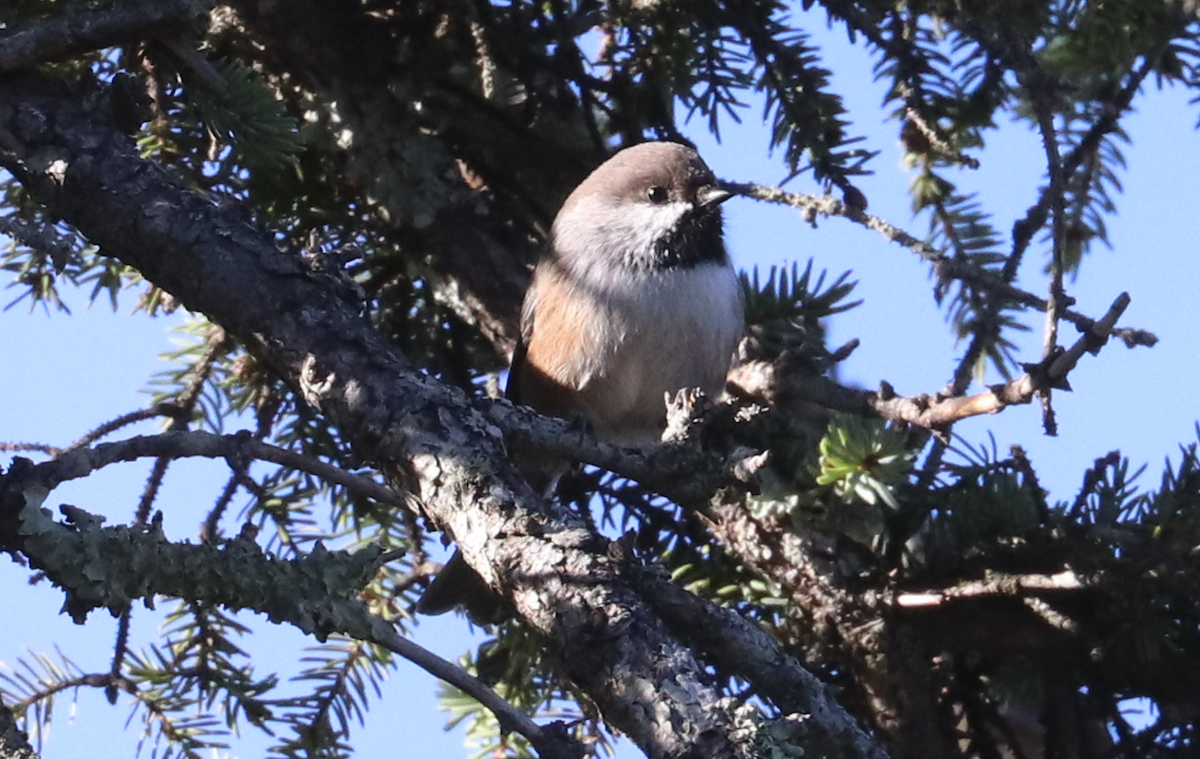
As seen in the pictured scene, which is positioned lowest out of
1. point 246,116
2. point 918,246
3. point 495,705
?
point 495,705

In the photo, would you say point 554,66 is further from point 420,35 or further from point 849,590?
point 849,590

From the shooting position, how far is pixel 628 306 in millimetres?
3369

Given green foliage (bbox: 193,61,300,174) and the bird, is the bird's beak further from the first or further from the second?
green foliage (bbox: 193,61,300,174)

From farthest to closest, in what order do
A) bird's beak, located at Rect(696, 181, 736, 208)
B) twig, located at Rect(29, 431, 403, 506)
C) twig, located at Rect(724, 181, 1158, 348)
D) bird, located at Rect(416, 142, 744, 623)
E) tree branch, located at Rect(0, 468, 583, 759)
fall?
bird's beak, located at Rect(696, 181, 736, 208) < bird, located at Rect(416, 142, 744, 623) < twig, located at Rect(724, 181, 1158, 348) < twig, located at Rect(29, 431, 403, 506) < tree branch, located at Rect(0, 468, 583, 759)

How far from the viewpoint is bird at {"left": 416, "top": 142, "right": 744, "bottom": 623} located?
3.23 m

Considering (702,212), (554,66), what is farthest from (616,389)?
(554,66)

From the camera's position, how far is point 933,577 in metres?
2.54

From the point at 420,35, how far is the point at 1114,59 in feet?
4.78

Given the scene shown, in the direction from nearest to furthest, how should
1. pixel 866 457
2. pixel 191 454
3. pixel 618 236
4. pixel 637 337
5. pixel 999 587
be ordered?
pixel 191 454 < pixel 866 457 < pixel 999 587 < pixel 637 337 < pixel 618 236

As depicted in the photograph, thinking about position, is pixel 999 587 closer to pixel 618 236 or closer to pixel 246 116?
pixel 618 236

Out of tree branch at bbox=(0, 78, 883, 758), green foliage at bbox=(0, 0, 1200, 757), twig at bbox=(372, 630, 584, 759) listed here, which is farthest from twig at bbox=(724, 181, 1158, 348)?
twig at bbox=(372, 630, 584, 759)

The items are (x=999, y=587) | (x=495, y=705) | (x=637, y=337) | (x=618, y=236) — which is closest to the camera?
(x=495, y=705)

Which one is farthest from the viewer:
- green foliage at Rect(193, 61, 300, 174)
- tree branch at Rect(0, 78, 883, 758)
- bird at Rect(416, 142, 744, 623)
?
bird at Rect(416, 142, 744, 623)

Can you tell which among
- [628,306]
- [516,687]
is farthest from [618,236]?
[516,687]
